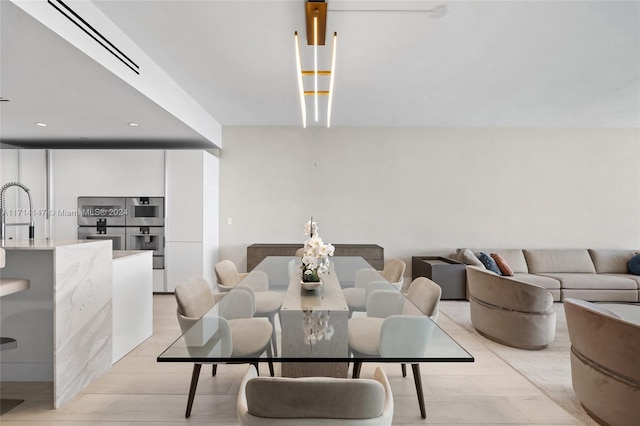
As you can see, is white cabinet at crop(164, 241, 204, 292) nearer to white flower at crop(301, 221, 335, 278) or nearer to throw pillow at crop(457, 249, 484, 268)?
white flower at crop(301, 221, 335, 278)

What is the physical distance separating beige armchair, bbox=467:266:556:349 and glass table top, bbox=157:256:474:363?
1.66 meters

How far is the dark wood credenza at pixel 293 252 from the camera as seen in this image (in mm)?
5121


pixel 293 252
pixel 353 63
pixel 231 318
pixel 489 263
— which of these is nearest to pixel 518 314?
pixel 489 263

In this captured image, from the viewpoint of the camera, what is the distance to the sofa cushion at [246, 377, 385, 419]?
1092mm

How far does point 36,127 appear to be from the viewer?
4383 millimetres

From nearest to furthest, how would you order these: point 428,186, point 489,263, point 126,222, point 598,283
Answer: point 598,283 → point 489,263 → point 126,222 → point 428,186

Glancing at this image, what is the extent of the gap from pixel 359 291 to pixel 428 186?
3.86 meters

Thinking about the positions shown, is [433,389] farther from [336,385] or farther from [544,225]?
[544,225]

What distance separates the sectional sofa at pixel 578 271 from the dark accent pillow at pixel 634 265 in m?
0.09

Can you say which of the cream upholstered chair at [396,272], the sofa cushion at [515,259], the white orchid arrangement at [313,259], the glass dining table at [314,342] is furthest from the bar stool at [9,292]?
the sofa cushion at [515,259]

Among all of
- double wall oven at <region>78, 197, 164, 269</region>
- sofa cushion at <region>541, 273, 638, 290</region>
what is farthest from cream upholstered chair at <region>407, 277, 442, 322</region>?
double wall oven at <region>78, 197, 164, 269</region>

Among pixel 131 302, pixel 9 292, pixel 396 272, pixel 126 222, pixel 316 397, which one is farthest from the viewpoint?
pixel 126 222

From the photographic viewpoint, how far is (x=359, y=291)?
2.34m

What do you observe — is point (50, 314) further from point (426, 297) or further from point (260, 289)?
point (426, 297)
